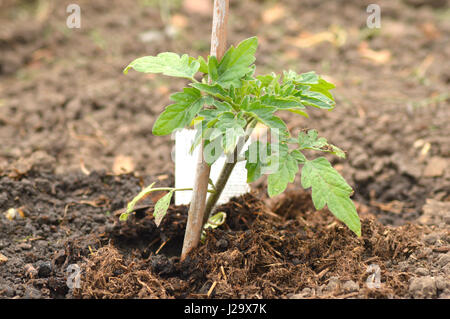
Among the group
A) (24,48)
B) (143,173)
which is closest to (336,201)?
(143,173)

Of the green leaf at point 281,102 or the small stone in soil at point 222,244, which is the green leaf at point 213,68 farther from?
the small stone in soil at point 222,244

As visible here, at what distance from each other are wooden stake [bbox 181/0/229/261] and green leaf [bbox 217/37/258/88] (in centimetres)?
6

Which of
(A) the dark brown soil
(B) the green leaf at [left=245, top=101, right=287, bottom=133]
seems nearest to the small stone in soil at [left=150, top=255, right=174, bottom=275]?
(A) the dark brown soil

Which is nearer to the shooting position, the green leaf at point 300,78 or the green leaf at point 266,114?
the green leaf at point 266,114

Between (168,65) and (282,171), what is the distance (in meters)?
0.52

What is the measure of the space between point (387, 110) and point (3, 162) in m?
2.29

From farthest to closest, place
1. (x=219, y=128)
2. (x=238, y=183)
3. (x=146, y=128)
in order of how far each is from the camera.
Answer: (x=146, y=128) < (x=238, y=183) < (x=219, y=128)

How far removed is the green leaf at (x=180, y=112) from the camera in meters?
1.69

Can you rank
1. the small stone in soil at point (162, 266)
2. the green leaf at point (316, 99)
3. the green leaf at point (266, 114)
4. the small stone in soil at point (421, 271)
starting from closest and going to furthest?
the green leaf at point (266, 114) < the green leaf at point (316, 99) < the small stone in soil at point (421, 271) < the small stone in soil at point (162, 266)

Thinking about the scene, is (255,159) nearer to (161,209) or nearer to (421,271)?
(161,209)

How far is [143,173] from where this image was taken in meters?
2.84

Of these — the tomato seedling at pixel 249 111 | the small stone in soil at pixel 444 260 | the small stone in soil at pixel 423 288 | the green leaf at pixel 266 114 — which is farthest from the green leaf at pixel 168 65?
the small stone in soil at pixel 444 260

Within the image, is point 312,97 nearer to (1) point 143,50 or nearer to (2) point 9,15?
(1) point 143,50

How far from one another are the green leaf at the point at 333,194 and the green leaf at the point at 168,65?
516 mm
